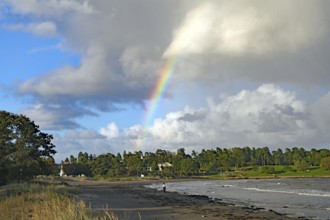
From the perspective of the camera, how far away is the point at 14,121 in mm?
64312

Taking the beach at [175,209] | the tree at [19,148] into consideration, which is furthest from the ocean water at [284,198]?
the tree at [19,148]

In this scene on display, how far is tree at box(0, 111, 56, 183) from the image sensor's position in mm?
58812

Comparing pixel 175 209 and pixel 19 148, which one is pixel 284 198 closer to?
pixel 175 209

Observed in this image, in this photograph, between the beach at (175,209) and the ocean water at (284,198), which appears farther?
the ocean water at (284,198)

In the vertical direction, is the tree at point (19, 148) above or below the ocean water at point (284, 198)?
above

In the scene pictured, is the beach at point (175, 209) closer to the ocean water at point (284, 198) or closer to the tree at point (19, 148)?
the ocean water at point (284, 198)

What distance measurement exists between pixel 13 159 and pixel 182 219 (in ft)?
132

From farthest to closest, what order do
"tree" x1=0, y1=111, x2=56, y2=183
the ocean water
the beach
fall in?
"tree" x1=0, y1=111, x2=56, y2=183 → the ocean water → the beach

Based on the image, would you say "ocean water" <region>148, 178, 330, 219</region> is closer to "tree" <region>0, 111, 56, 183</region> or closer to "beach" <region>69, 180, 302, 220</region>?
"beach" <region>69, 180, 302, 220</region>

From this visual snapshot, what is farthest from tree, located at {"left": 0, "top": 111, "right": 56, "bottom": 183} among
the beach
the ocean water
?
the ocean water

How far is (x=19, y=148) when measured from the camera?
63469mm

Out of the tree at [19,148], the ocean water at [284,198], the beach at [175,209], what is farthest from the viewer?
the tree at [19,148]

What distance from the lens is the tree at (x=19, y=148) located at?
5881 centimetres

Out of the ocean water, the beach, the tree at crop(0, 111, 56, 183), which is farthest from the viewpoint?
the tree at crop(0, 111, 56, 183)
